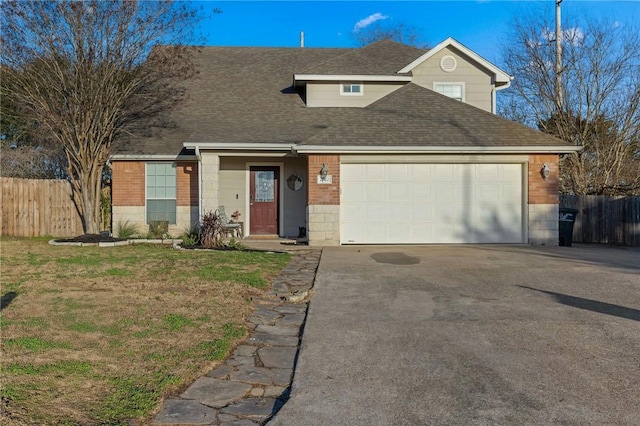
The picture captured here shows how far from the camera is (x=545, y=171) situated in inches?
492

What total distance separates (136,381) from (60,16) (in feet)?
38.7

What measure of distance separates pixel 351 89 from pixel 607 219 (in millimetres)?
9348

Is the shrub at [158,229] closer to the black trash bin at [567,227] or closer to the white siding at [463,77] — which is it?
the white siding at [463,77]

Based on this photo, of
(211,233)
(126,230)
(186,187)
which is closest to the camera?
(211,233)

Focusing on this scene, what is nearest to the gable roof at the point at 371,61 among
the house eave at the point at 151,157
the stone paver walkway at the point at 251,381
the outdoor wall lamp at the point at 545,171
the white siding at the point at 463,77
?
the white siding at the point at 463,77

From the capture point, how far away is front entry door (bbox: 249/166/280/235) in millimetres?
14961

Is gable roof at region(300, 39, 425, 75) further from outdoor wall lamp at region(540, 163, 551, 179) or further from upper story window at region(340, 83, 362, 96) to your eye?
outdoor wall lamp at region(540, 163, 551, 179)

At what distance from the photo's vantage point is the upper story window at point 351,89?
1593 cm

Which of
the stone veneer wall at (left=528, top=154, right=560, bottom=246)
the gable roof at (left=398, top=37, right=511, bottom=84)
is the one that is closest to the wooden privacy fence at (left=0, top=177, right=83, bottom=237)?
the gable roof at (left=398, top=37, right=511, bottom=84)

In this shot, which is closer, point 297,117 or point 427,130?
point 427,130

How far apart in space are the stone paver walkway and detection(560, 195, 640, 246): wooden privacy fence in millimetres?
A: 12973

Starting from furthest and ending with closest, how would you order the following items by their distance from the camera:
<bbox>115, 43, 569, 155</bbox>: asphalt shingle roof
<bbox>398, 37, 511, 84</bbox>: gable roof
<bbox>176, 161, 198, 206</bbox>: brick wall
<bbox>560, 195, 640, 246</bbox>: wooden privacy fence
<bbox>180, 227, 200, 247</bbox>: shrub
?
<bbox>398, 37, 511, 84</bbox>: gable roof < <bbox>560, 195, 640, 246</bbox>: wooden privacy fence < <bbox>176, 161, 198, 206</bbox>: brick wall < <bbox>115, 43, 569, 155</bbox>: asphalt shingle roof < <bbox>180, 227, 200, 247</bbox>: shrub

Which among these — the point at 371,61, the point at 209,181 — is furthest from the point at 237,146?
the point at 371,61

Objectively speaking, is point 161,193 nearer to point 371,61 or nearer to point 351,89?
point 351,89
